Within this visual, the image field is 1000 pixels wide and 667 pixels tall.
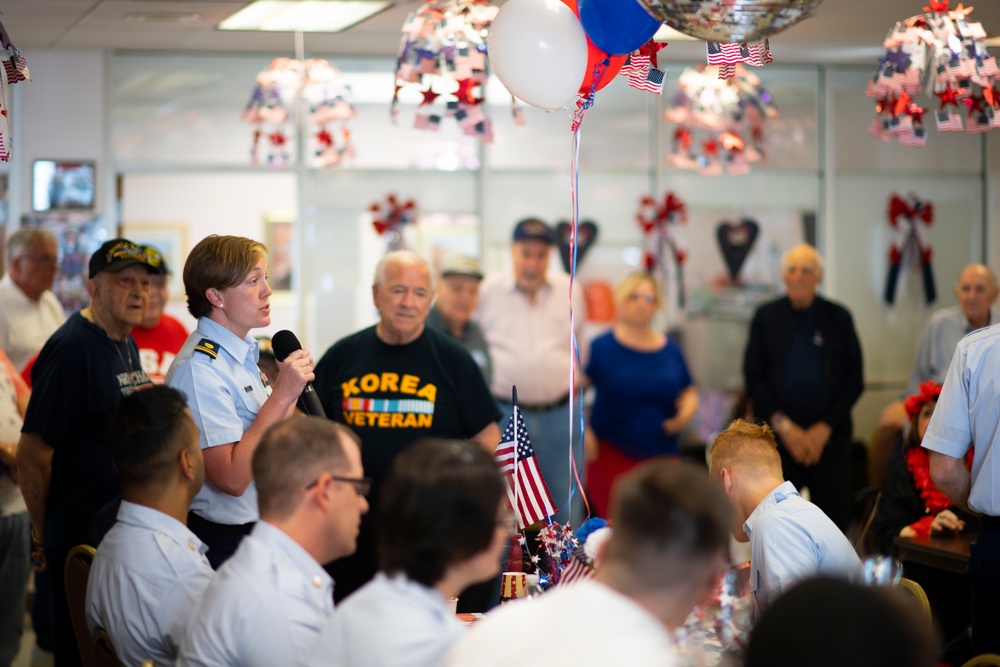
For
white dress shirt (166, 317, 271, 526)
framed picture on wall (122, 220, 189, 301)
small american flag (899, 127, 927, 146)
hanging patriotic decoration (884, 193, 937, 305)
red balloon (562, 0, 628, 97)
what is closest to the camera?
white dress shirt (166, 317, 271, 526)

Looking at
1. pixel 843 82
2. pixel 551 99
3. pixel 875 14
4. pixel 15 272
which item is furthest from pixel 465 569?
pixel 843 82

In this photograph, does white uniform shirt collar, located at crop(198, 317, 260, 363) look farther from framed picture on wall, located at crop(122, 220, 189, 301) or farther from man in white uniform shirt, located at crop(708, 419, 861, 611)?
framed picture on wall, located at crop(122, 220, 189, 301)

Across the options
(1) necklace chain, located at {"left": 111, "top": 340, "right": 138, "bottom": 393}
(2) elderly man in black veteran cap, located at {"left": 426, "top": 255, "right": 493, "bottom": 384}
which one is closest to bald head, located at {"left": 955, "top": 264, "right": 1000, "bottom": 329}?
(2) elderly man in black veteran cap, located at {"left": 426, "top": 255, "right": 493, "bottom": 384}

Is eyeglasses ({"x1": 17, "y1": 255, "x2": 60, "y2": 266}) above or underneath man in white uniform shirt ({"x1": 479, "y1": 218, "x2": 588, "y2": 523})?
above

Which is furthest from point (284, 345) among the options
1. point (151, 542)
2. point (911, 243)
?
point (911, 243)

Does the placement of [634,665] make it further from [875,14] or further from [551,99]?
[875,14]

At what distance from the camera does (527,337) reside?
678 centimetres

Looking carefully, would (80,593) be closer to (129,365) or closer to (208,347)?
(208,347)

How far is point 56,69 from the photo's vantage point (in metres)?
7.30

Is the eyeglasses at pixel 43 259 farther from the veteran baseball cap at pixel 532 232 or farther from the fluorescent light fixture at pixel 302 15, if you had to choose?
the veteran baseball cap at pixel 532 232

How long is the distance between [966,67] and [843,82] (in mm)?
3860

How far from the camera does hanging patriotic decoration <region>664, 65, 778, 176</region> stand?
6.60 meters

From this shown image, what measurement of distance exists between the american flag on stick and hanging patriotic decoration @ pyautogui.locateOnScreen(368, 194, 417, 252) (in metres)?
4.60

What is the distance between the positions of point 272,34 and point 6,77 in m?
3.72
